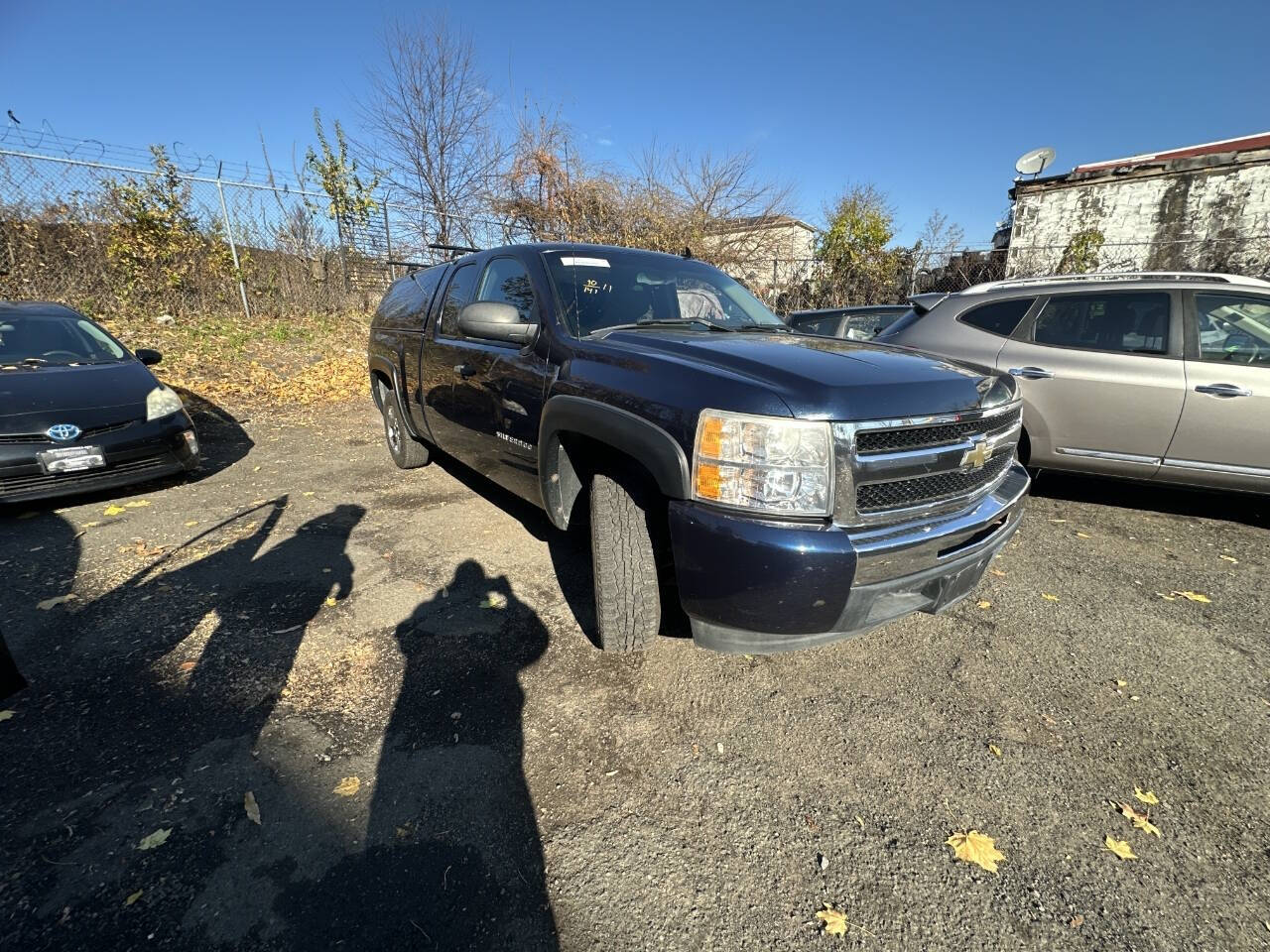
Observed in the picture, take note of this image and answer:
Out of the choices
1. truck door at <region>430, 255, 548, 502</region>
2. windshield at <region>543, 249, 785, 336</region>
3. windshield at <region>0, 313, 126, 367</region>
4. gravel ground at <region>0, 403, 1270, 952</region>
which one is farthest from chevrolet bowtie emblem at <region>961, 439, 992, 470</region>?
windshield at <region>0, 313, 126, 367</region>

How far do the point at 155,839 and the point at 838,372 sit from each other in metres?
2.59

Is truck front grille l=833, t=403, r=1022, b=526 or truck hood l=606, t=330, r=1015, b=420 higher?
truck hood l=606, t=330, r=1015, b=420

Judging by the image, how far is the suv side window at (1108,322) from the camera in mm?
4027

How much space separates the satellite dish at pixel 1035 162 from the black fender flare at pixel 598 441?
16276mm

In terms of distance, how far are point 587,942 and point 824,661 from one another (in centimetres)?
156

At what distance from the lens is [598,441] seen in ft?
7.89

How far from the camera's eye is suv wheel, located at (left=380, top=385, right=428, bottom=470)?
5.12m

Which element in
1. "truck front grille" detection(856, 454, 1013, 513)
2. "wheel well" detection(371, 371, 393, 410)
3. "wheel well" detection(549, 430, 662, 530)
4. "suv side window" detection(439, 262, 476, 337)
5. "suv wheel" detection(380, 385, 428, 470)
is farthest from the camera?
"wheel well" detection(371, 371, 393, 410)

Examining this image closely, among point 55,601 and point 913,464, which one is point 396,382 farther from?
point 913,464

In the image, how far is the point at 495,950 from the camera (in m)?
1.42

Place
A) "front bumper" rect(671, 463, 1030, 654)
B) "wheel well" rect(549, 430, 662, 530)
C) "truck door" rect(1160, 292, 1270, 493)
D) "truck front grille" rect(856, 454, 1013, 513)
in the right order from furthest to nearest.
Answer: "truck door" rect(1160, 292, 1270, 493)
"wheel well" rect(549, 430, 662, 530)
"truck front grille" rect(856, 454, 1013, 513)
"front bumper" rect(671, 463, 1030, 654)

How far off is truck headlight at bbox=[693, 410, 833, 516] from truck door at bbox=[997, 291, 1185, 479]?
346 centimetres

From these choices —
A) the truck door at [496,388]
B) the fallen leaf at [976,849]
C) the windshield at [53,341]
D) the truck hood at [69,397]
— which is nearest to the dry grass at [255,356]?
the windshield at [53,341]

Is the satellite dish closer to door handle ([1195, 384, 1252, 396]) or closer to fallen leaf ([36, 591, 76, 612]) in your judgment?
door handle ([1195, 384, 1252, 396])
